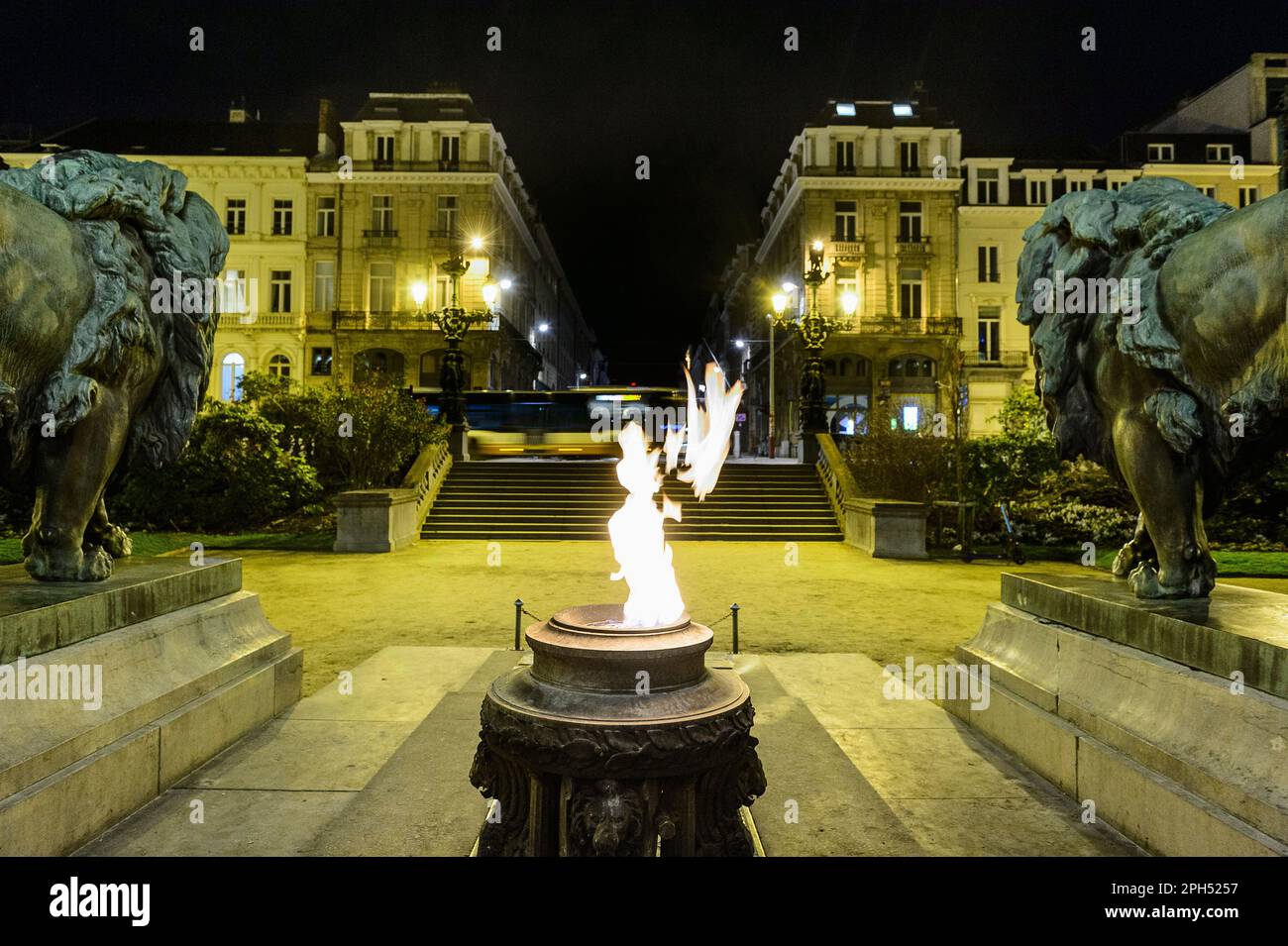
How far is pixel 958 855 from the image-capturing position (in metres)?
3.01

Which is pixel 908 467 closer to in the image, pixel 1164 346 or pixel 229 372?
pixel 1164 346

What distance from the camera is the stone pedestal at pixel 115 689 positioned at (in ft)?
9.36

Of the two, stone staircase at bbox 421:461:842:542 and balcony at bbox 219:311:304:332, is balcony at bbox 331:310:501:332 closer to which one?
balcony at bbox 219:311:304:332

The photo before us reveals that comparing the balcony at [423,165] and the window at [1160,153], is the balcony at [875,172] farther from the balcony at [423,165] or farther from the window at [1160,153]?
the balcony at [423,165]

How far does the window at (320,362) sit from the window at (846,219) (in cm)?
3047

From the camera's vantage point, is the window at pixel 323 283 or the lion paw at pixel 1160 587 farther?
the window at pixel 323 283

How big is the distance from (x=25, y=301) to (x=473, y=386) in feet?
123

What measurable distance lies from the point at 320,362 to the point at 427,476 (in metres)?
28.5

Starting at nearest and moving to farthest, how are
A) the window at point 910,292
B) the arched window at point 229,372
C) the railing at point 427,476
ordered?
the railing at point 427,476, the arched window at point 229,372, the window at point 910,292

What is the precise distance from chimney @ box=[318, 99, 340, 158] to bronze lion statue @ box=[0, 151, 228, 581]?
149 feet

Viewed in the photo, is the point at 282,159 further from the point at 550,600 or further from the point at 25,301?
the point at 25,301

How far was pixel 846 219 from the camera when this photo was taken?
4197cm

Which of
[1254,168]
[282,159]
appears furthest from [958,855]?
[1254,168]

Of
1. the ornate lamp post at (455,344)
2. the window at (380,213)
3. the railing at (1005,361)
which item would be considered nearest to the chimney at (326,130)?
the window at (380,213)
